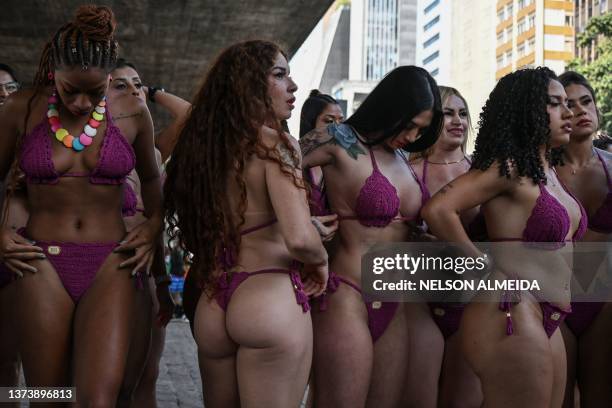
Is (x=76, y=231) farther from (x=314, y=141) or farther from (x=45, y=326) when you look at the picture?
(x=314, y=141)

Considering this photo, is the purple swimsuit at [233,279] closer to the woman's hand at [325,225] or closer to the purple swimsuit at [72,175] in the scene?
the woman's hand at [325,225]

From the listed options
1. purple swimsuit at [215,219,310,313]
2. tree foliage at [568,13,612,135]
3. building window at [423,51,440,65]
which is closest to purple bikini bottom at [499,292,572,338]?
purple swimsuit at [215,219,310,313]

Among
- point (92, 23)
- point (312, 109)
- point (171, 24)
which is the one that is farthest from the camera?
point (171, 24)

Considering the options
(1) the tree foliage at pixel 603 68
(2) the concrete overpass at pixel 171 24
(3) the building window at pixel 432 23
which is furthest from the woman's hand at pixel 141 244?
(3) the building window at pixel 432 23

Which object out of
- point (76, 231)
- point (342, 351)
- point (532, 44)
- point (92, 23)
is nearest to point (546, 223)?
point (342, 351)

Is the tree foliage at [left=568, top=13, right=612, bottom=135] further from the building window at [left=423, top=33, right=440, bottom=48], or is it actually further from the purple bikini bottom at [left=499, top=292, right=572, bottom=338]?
the building window at [left=423, top=33, right=440, bottom=48]

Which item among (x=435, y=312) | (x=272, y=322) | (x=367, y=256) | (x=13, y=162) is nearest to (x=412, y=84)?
(x=367, y=256)

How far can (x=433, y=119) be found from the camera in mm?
4914

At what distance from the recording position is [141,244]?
420cm

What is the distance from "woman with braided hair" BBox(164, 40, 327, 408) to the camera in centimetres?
371

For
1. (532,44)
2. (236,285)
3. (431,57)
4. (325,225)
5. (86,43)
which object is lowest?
(236,285)

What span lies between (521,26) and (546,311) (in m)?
88.0

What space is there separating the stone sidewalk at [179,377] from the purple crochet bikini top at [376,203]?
353cm

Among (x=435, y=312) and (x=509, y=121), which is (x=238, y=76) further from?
(x=435, y=312)
